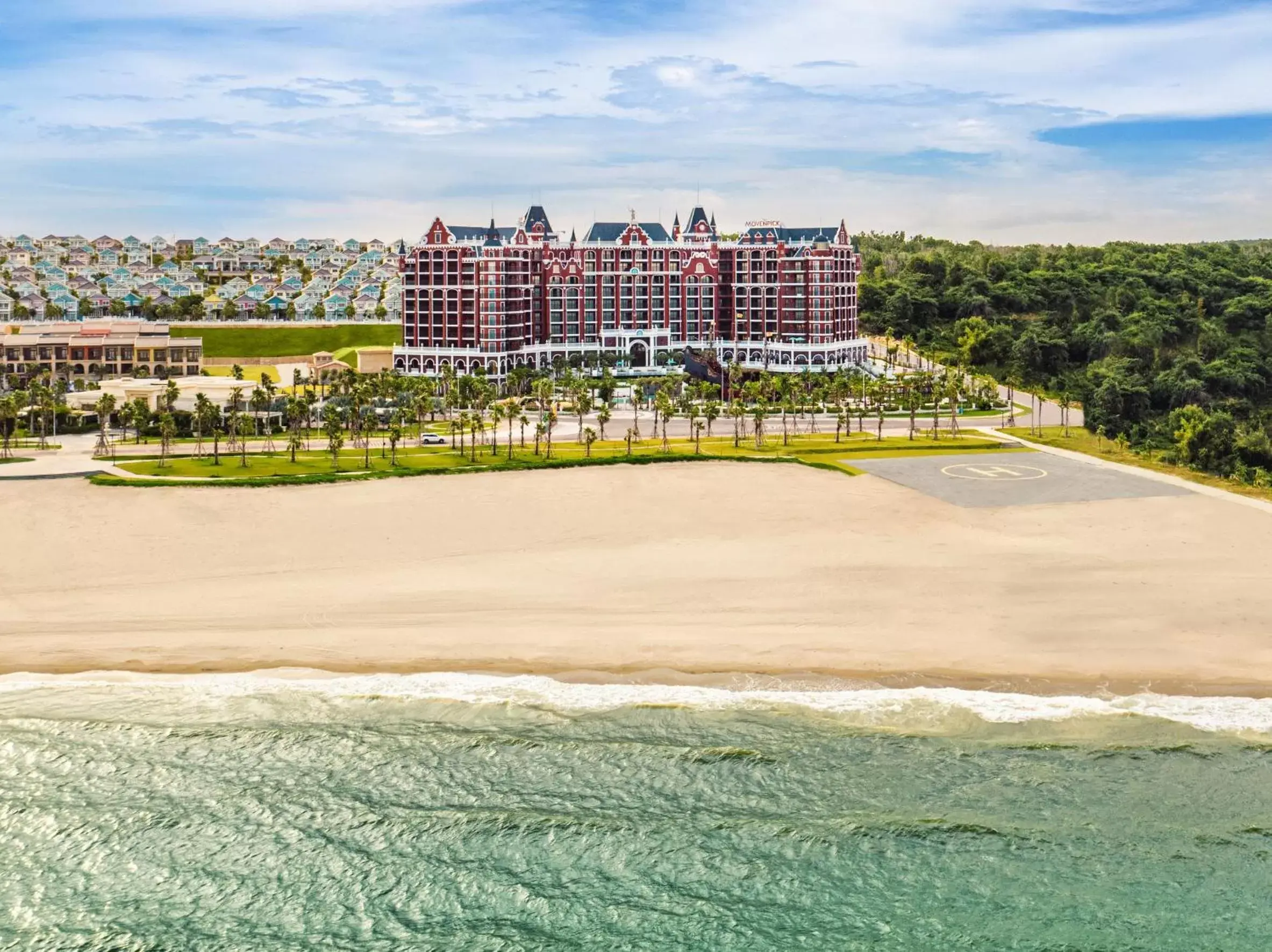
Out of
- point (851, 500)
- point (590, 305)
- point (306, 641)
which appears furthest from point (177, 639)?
point (590, 305)

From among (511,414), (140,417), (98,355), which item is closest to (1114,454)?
(511,414)

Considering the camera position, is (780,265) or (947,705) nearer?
(947,705)

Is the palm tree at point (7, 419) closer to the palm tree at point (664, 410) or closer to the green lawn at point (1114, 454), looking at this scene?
the palm tree at point (664, 410)

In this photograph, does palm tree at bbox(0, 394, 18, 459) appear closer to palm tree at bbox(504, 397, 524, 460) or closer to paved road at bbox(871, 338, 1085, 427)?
palm tree at bbox(504, 397, 524, 460)

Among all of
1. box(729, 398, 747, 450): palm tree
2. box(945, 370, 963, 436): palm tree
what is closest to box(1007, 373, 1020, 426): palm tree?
box(945, 370, 963, 436): palm tree

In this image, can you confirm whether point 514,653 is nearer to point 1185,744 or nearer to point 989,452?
point 1185,744
